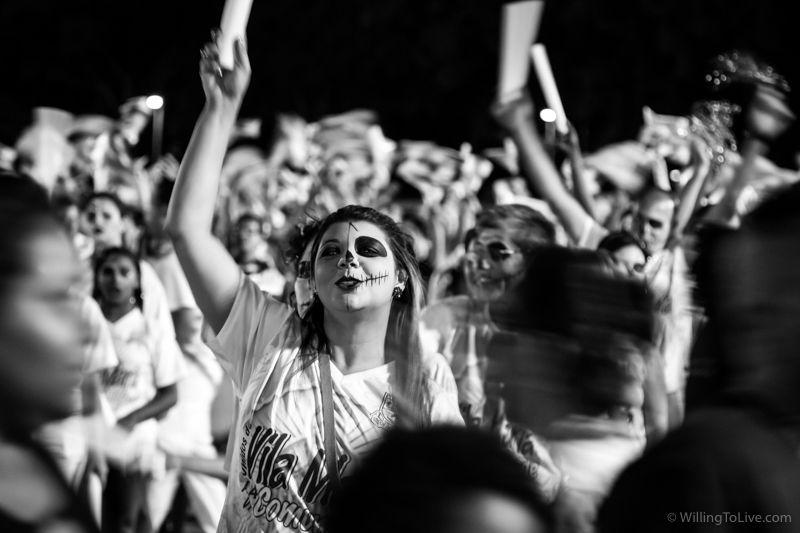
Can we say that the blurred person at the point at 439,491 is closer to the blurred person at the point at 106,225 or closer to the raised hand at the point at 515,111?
the raised hand at the point at 515,111

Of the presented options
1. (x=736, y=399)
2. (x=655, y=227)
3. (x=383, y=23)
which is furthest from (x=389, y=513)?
(x=383, y=23)

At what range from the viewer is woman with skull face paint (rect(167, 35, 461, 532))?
2693 mm

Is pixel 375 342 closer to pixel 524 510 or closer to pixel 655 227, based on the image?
pixel 524 510

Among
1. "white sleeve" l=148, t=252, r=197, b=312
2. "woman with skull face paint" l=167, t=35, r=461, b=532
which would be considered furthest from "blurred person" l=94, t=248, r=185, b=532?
"woman with skull face paint" l=167, t=35, r=461, b=532

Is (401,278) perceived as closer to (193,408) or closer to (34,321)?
(34,321)

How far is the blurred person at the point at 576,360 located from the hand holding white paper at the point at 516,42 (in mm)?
2374

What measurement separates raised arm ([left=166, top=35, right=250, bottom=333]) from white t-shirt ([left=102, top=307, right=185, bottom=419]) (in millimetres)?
2426

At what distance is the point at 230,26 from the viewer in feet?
9.87

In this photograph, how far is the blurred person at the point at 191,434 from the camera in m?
5.42

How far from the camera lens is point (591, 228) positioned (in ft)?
16.5

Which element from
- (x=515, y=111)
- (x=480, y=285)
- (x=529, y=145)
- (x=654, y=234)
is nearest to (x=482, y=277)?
(x=480, y=285)

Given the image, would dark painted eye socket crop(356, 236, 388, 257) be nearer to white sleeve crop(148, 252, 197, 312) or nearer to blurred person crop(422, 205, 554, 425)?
blurred person crop(422, 205, 554, 425)

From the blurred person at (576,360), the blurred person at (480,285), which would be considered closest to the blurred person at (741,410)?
the blurred person at (576,360)

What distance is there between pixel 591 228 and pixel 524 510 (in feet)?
12.0
